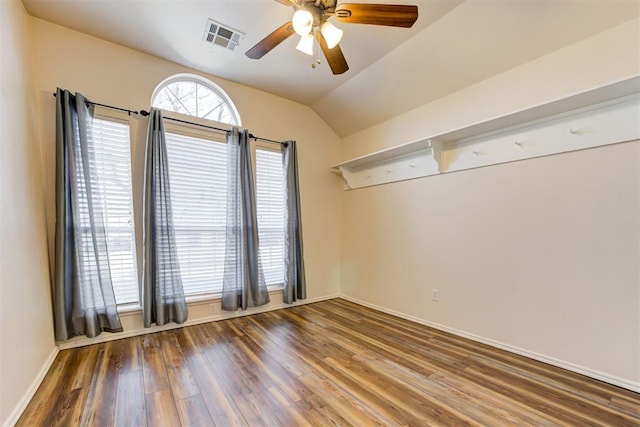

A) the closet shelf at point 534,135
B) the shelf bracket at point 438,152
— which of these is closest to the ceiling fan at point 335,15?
the closet shelf at point 534,135

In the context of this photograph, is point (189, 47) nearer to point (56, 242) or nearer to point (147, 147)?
point (147, 147)

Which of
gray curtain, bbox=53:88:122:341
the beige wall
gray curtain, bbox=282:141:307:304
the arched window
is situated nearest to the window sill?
gray curtain, bbox=53:88:122:341

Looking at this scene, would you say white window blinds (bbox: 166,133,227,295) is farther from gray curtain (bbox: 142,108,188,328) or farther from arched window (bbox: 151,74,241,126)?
arched window (bbox: 151,74,241,126)

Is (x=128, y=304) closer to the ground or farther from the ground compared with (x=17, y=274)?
closer to the ground

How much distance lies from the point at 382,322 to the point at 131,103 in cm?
379

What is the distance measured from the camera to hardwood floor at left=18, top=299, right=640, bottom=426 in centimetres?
167

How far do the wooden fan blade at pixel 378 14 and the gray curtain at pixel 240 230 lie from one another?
81.4 inches

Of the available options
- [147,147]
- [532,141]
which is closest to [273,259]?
[147,147]

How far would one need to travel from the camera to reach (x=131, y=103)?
292 centimetres

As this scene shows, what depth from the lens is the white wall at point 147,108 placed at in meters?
2.52

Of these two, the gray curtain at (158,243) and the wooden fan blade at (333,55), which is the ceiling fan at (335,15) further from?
the gray curtain at (158,243)

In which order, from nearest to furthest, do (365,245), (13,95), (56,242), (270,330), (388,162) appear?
(13,95), (56,242), (270,330), (388,162), (365,245)

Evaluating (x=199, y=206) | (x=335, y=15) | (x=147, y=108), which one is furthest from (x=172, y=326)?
(x=335, y=15)

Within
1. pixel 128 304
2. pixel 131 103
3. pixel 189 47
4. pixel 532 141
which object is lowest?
pixel 128 304
